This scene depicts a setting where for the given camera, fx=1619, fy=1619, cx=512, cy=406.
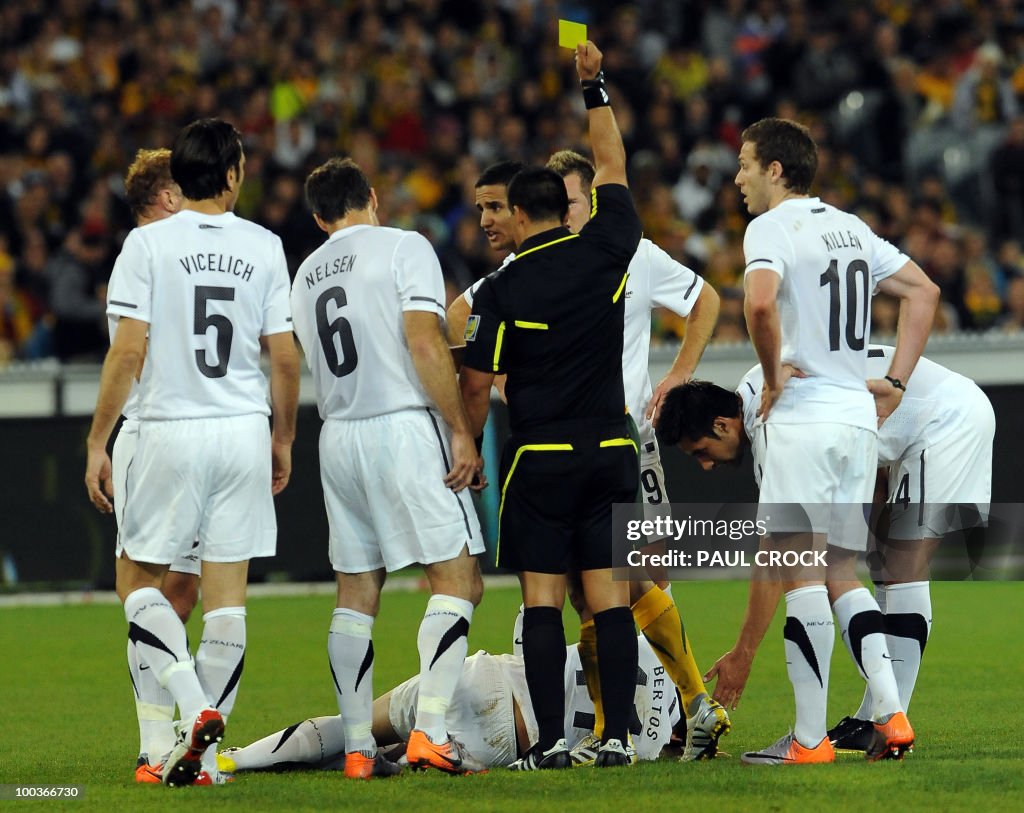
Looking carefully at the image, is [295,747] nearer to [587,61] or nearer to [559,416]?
[559,416]

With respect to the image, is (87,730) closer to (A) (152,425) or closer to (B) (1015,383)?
(A) (152,425)

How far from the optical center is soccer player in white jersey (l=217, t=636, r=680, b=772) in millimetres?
6047

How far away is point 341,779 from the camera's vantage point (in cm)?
585

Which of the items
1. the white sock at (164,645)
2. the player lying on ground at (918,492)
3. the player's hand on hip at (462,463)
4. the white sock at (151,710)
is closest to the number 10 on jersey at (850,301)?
the player lying on ground at (918,492)

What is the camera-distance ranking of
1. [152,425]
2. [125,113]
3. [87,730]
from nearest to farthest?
[152,425], [87,730], [125,113]

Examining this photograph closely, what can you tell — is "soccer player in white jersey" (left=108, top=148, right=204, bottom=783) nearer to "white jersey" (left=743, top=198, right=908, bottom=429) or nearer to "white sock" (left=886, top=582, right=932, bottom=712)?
"white jersey" (left=743, top=198, right=908, bottom=429)

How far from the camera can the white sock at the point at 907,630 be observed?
6504mm

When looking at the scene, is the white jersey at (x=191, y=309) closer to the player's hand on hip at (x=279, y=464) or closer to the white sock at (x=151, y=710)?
the player's hand on hip at (x=279, y=464)

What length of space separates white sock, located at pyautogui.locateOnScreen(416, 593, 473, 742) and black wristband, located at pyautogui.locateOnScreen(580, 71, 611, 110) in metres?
1.95

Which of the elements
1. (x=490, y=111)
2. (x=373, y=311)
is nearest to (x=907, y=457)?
(x=373, y=311)

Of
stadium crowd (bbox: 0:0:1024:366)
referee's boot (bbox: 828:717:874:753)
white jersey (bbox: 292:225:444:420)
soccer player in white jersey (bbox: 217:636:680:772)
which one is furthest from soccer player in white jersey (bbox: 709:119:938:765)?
stadium crowd (bbox: 0:0:1024:366)

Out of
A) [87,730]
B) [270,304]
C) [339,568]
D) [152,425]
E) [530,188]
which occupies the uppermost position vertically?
[530,188]

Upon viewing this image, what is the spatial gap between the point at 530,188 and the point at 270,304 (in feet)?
3.42

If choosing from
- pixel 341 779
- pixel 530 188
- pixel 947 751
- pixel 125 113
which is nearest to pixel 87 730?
pixel 341 779
